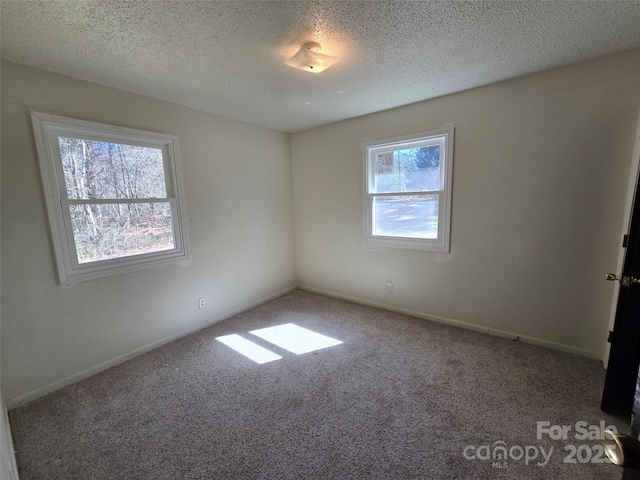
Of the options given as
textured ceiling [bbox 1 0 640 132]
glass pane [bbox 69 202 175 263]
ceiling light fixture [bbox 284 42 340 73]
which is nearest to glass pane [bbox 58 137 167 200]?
glass pane [bbox 69 202 175 263]

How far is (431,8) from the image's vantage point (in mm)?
1444

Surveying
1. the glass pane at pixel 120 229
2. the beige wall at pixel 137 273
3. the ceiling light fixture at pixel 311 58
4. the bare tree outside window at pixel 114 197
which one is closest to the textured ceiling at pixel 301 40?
the ceiling light fixture at pixel 311 58

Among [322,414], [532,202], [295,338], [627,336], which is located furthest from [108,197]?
[627,336]

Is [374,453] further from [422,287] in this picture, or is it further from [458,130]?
[458,130]

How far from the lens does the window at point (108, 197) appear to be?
2031 millimetres

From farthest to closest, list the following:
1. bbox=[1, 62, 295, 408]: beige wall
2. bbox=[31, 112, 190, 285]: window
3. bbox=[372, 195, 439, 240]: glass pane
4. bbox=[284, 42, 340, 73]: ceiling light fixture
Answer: bbox=[372, 195, 439, 240]: glass pane < bbox=[31, 112, 190, 285]: window < bbox=[1, 62, 295, 408]: beige wall < bbox=[284, 42, 340, 73]: ceiling light fixture

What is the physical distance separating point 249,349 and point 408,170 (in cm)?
259

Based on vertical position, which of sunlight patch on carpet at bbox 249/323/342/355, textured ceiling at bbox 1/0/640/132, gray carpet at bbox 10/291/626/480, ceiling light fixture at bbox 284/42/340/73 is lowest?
gray carpet at bbox 10/291/626/480

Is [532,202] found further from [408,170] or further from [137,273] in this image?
[137,273]

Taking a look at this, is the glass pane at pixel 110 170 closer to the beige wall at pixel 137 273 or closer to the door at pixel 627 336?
the beige wall at pixel 137 273

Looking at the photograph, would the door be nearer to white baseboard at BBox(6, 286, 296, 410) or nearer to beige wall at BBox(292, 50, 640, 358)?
beige wall at BBox(292, 50, 640, 358)

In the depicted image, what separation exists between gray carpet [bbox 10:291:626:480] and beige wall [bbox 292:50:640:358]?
416mm

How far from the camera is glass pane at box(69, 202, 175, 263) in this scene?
86.4 inches

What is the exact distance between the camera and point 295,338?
2713 millimetres
